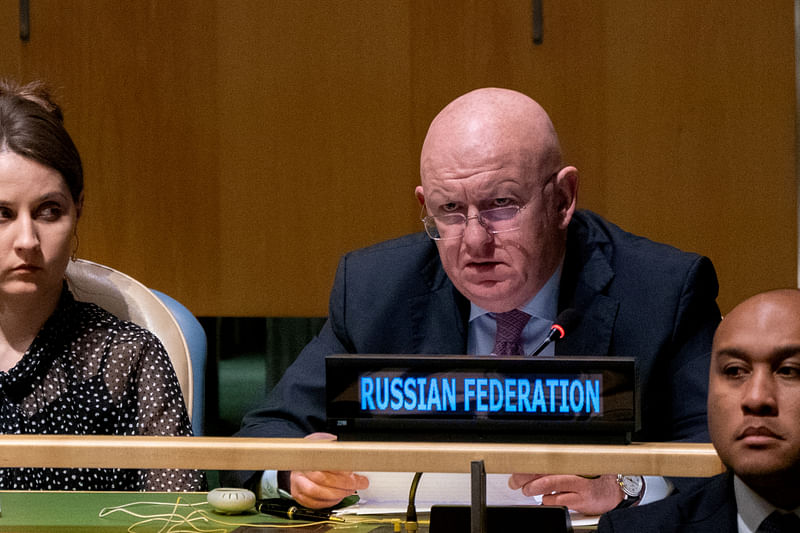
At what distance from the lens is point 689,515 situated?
1.02 m

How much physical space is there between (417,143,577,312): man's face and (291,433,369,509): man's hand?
52 cm

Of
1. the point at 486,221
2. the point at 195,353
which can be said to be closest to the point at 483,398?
the point at 486,221

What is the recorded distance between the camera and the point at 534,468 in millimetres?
898

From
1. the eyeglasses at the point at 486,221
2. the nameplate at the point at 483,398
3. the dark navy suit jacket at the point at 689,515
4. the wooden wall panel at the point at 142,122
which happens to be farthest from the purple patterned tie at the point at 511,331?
the wooden wall panel at the point at 142,122

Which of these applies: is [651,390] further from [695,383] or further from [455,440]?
[455,440]

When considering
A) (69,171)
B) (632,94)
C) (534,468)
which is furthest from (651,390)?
(632,94)

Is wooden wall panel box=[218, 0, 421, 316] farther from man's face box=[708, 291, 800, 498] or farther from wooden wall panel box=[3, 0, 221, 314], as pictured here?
man's face box=[708, 291, 800, 498]

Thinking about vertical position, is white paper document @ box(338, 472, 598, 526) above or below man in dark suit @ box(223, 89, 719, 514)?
below

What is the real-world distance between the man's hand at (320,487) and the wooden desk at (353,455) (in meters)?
0.27

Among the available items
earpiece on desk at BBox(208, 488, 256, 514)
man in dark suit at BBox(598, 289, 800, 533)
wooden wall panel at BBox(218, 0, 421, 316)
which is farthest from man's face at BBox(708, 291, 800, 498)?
wooden wall panel at BBox(218, 0, 421, 316)

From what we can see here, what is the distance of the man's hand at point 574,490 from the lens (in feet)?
3.50

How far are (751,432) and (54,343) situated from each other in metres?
1.32

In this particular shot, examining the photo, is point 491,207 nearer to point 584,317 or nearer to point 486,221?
point 486,221

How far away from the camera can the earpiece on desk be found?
1333 millimetres
